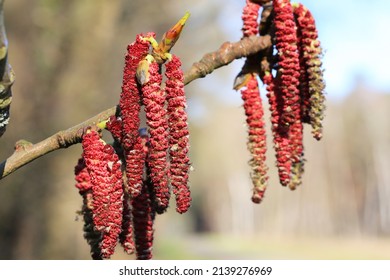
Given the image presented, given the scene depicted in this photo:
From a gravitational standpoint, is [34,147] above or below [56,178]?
below

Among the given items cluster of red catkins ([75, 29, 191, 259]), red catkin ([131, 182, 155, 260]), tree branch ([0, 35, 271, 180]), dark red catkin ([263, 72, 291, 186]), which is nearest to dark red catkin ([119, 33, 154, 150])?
cluster of red catkins ([75, 29, 191, 259])

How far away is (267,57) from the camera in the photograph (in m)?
1.93

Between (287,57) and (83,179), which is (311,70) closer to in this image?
(287,57)

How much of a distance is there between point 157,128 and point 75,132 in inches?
12.4

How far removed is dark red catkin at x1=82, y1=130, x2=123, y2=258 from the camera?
5.02 feet

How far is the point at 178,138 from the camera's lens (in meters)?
1.48

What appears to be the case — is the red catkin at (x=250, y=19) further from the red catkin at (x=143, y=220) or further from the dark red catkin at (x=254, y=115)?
the red catkin at (x=143, y=220)

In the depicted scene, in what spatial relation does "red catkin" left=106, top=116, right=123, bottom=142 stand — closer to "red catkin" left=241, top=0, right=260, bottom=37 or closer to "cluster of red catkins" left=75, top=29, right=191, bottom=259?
"cluster of red catkins" left=75, top=29, right=191, bottom=259

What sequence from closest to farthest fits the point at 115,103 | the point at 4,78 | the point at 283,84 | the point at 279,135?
the point at 4,78
the point at 283,84
the point at 279,135
the point at 115,103

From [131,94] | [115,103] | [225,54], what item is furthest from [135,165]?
[115,103]

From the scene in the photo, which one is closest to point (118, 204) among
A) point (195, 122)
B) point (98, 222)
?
point (98, 222)

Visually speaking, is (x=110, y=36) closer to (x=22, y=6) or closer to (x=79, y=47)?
(x=79, y=47)

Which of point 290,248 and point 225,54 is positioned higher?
point 290,248

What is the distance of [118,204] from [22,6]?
1110 cm
